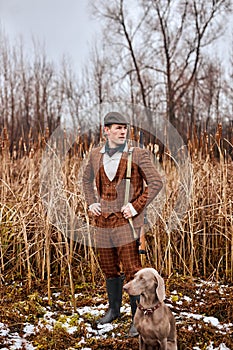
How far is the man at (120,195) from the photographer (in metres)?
2.39

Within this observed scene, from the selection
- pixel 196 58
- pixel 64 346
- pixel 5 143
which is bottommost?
pixel 64 346

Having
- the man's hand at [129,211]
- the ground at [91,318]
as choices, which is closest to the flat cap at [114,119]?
the man's hand at [129,211]

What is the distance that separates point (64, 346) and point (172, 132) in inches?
248

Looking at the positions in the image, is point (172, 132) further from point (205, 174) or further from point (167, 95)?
point (167, 95)

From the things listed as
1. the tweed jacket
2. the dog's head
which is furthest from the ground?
the tweed jacket

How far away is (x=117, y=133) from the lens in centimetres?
240

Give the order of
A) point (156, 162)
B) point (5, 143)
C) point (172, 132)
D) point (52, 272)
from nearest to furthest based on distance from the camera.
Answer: point (52, 272) → point (5, 143) → point (156, 162) → point (172, 132)

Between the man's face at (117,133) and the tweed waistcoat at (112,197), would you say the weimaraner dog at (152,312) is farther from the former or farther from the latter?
the man's face at (117,133)

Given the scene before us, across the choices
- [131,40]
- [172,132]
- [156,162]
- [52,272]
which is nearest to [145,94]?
[131,40]

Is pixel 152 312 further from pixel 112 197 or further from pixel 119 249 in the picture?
pixel 112 197

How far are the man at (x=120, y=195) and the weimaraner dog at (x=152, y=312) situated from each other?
0.41 metres

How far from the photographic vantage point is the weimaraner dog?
1.97m

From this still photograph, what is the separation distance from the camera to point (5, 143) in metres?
3.82

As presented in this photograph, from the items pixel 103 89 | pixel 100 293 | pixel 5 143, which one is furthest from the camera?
pixel 103 89
